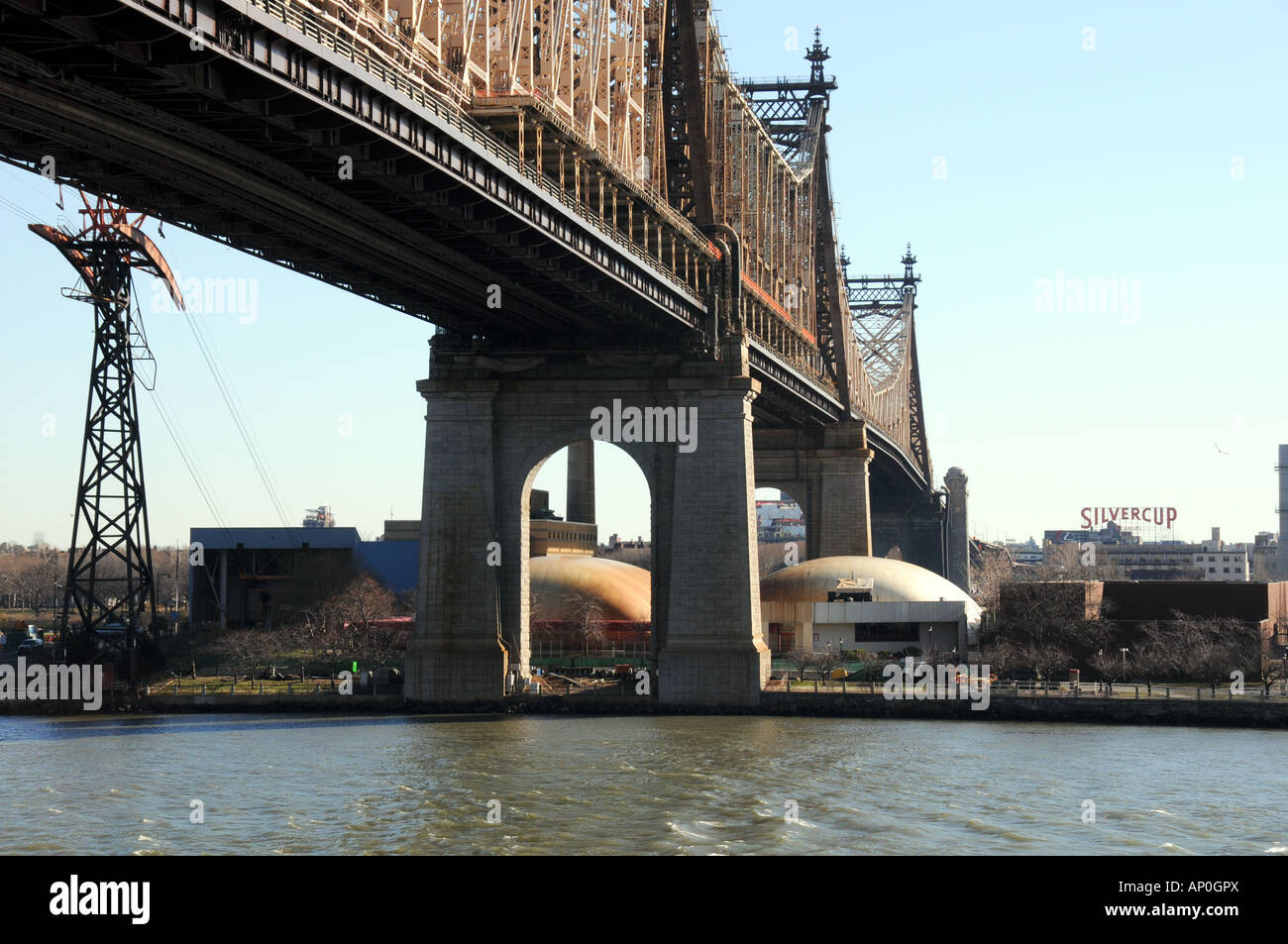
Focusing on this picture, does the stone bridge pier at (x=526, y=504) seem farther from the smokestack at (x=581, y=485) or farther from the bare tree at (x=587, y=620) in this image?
the smokestack at (x=581, y=485)

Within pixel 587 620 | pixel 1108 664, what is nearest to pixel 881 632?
pixel 1108 664

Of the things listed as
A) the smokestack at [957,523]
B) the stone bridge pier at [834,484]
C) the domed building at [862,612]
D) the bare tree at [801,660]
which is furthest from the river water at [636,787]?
the smokestack at [957,523]

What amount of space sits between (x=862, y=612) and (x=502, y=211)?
1510 inches

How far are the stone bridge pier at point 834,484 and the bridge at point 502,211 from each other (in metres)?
6.08

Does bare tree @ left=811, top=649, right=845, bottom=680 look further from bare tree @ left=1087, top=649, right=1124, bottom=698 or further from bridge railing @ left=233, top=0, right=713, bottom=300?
bridge railing @ left=233, top=0, right=713, bottom=300

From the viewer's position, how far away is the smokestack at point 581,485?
341 feet

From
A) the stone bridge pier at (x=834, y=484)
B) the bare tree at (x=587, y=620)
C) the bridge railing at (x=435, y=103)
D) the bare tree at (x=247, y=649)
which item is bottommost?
the bare tree at (x=247, y=649)

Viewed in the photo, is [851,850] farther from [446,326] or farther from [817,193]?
[817,193]

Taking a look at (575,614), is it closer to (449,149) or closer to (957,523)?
(449,149)

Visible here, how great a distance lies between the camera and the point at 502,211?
127 feet

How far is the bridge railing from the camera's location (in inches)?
1112

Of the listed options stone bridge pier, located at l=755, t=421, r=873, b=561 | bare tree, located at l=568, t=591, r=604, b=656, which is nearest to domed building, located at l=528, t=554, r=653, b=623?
bare tree, located at l=568, t=591, r=604, b=656
